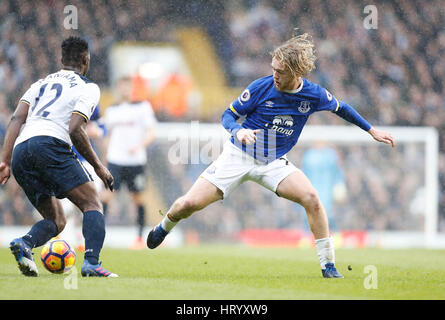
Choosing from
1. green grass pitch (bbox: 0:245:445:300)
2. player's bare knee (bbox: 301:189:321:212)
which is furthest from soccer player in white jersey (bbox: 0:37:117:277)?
player's bare knee (bbox: 301:189:321:212)

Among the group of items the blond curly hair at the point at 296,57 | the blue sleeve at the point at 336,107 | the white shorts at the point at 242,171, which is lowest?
the white shorts at the point at 242,171

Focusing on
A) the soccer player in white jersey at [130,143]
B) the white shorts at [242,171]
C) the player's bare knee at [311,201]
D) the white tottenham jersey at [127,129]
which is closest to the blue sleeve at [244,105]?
the white shorts at [242,171]

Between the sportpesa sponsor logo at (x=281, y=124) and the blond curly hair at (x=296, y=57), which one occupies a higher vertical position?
the blond curly hair at (x=296, y=57)

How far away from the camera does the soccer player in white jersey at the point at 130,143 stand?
11234 mm

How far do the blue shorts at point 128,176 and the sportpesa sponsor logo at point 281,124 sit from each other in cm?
492

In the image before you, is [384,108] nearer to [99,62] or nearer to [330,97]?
[99,62]

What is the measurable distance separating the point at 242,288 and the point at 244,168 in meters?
1.54

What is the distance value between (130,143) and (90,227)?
548 cm

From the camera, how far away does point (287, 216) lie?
48.7 feet

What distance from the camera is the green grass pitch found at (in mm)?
4941

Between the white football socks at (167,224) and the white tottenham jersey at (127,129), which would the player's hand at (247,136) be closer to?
the white football socks at (167,224)

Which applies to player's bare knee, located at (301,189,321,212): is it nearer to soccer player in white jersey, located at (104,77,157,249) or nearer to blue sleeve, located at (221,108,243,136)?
blue sleeve, located at (221,108,243,136)

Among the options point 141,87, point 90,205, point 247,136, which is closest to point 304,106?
point 247,136

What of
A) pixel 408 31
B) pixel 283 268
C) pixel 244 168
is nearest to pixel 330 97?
pixel 244 168
